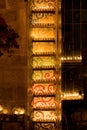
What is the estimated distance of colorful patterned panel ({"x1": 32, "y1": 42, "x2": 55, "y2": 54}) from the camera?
14.6 meters

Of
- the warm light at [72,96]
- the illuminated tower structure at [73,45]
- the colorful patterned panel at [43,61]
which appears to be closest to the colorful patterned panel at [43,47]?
the colorful patterned panel at [43,61]

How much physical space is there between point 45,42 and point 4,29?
846mm

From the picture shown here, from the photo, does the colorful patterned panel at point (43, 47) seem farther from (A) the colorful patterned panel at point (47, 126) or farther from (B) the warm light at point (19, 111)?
(A) the colorful patterned panel at point (47, 126)

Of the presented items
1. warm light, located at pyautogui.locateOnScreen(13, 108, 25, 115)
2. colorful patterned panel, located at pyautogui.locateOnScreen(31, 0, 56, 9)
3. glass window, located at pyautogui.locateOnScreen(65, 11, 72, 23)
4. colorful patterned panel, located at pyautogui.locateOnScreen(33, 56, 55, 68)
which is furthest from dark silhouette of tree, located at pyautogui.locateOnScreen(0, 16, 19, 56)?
warm light, located at pyautogui.locateOnScreen(13, 108, 25, 115)

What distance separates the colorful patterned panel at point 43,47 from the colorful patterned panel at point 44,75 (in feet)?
1.29

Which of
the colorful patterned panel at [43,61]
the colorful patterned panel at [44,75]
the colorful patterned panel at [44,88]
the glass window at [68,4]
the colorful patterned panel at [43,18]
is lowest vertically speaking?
the colorful patterned panel at [44,88]

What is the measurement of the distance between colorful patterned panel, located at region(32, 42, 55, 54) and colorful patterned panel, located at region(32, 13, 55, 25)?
414 mm

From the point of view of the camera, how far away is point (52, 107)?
14570 millimetres

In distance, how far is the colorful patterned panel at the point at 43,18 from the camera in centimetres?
1458

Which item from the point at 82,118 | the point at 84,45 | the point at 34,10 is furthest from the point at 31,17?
the point at 82,118

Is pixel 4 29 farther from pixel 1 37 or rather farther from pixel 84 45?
pixel 84 45

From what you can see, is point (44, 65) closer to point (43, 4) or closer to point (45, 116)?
point (45, 116)

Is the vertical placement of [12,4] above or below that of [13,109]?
above

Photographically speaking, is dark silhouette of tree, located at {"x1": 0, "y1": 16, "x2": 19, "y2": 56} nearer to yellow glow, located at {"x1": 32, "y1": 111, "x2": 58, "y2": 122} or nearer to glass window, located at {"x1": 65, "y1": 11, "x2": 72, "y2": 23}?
glass window, located at {"x1": 65, "y1": 11, "x2": 72, "y2": 23}
